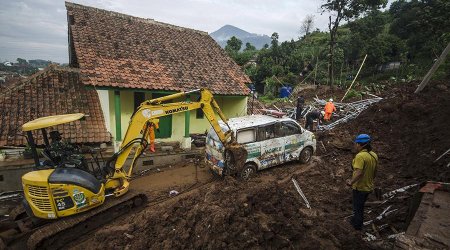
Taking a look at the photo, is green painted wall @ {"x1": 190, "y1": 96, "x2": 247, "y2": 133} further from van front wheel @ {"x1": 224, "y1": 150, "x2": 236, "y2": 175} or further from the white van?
van front wheel @ {"x1": 224, "y1": 150, "x2": 236, "y2": 175}

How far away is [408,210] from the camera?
520cm

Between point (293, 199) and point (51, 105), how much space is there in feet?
32.6

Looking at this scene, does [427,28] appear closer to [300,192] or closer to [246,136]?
[246,136]

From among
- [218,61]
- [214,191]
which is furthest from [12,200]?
[218,61]

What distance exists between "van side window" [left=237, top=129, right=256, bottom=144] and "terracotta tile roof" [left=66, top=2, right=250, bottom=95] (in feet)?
13.8

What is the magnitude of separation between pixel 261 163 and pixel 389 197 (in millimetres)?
3837

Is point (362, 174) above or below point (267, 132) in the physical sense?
below

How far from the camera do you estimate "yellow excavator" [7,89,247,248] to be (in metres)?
5.60

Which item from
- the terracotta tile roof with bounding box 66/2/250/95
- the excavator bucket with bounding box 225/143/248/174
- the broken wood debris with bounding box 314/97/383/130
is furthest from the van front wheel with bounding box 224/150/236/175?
the broken wood debris with bounding box 314/97/383/130

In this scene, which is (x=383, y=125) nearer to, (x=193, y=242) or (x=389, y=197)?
(x=389, y=197)

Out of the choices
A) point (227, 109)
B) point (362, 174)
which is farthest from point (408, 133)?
point (227, 109)

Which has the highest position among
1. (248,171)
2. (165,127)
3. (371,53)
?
(371,53)

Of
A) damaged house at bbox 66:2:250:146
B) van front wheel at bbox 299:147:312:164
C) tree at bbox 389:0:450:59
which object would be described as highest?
tree at bbox 389:0:450:59

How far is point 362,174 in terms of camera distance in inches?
198
